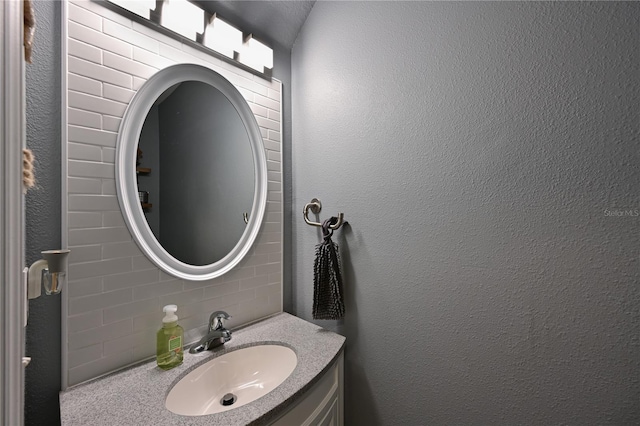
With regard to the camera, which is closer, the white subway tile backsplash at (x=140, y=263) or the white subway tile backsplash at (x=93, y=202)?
the white subway tile backsplash at (x=93, y=202)

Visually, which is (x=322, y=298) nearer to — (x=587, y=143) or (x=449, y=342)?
(x=449, y=342)

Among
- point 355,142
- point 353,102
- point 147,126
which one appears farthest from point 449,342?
point 147,126

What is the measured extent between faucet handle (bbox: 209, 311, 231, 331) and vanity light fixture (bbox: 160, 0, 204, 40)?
103 centimetres

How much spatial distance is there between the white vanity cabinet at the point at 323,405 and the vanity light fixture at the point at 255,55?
1.26 m

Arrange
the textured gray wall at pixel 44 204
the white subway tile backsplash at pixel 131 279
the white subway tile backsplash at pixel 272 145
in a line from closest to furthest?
the textured gray wall at pixel 44 204 < the white subway tile backsplash at pixel 131 279 < the white subway tile backsplash at pixel 272 145

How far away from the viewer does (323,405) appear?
2.81 feet

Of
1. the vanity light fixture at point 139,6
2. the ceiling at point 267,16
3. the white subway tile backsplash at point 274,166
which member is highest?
the ceiling at point 267,16

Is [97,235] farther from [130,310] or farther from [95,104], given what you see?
[95,104]

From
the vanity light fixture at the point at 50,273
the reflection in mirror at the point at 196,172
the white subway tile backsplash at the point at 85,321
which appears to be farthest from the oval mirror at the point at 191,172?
the vanity light fixture at the point at 50,273

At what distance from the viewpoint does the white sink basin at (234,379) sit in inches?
32.2

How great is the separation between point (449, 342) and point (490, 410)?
19 cm

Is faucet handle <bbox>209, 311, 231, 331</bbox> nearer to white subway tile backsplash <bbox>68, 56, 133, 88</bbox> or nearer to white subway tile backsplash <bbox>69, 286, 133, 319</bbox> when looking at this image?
white subway tile backsplash <bbox>69, 286, 133, 319</bbox>

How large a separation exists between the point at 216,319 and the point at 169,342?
0.17m

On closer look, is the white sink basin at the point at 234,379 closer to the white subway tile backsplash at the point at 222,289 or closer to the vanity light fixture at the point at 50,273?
the white subway tile backsplash at the point at 222,289
